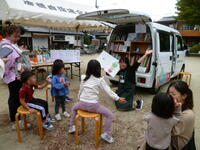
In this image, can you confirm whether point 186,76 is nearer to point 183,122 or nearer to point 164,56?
point 164,56

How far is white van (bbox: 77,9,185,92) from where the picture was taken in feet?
12.4

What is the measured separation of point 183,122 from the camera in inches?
55.7

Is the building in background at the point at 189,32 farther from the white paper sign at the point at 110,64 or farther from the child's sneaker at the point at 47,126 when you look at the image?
the child's sneaker at the point at 47,126

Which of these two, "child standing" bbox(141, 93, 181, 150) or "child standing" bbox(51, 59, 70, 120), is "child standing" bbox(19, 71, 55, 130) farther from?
"child standing" bbox(141, 93, 181, 150)

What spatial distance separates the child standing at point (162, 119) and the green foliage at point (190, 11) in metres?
18.3

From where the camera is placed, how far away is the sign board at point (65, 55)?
5.27 meters

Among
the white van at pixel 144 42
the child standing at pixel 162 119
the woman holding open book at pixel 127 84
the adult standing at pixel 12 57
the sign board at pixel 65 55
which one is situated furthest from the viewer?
the sign board at pixel 65 55

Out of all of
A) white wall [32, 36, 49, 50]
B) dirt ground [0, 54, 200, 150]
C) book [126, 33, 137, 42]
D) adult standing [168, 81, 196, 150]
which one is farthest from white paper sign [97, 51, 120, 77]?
white wall [32, 36, 49, 50]

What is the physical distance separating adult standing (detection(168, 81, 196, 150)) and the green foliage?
18035 millimetres

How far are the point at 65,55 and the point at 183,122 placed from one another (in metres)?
4.66

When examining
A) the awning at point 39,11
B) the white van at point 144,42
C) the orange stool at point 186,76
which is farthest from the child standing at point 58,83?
the orange stool at point 186,76

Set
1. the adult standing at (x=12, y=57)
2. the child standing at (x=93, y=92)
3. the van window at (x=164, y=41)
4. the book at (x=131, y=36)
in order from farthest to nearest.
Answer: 1. the book at (x=131, y=36)
2. the van window at (x=164, y=41)
3. the adult standing at (x=12, y=57)
4. the child standing at (x=93, y=92)

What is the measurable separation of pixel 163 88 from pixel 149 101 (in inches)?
56.3

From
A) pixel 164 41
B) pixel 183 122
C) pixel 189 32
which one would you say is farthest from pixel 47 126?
pixel 189 32
